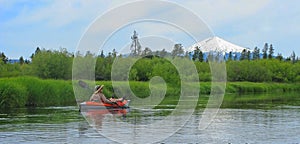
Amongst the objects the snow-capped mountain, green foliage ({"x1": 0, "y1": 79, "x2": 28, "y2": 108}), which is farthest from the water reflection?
the snow-capped mountain

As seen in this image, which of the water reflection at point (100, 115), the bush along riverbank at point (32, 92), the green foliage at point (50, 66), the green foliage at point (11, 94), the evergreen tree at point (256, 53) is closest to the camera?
the water reflection at point (100, 115)

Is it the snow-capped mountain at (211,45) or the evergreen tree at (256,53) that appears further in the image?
the evergreen tree at (256,53)

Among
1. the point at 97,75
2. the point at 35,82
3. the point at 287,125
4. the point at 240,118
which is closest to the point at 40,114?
the point at 35,82

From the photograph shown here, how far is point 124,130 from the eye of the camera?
2061 centimetres

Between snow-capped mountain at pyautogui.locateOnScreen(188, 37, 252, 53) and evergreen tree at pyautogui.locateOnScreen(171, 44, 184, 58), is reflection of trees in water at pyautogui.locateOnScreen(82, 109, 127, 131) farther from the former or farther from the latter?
evergreen tree at pyautogui.locateOnScreen(171, 44, 184, 58)

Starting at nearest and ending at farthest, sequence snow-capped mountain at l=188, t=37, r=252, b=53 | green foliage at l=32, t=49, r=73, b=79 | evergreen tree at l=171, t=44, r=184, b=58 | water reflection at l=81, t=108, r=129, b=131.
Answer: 1. water reflection at l=81, t=108, r=129, b=131
2. snow-capped mountain at l=188, t=37, r=252, b=53
3. evergreen tree at l=171, t=44, r=184, b=58
4. green foliage at l=32, t=49, r=73, b=79

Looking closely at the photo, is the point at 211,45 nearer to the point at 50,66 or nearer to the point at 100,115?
the point at 50,66

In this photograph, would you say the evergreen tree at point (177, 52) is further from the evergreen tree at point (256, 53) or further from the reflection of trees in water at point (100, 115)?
the evergreen tree at point (256, 53)

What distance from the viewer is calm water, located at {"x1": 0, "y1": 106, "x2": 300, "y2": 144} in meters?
17.9

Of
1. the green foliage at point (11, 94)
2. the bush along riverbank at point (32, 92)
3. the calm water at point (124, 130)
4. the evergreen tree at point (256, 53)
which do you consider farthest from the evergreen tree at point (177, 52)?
the evergreen tree at point (256, 53)

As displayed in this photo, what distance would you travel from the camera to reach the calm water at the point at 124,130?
17.9 metres

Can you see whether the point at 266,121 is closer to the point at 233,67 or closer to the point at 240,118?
the point at 240,118

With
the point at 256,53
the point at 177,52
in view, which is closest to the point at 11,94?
the point at 177,52

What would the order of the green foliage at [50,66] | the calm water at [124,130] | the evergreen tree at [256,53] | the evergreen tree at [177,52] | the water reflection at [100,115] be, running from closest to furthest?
the calm water at [124,130]
the water reflection at [100,115]
the evergreen tree at [177,52]
the green foliage at [50,66]
the evergreen tree at [256,53]
